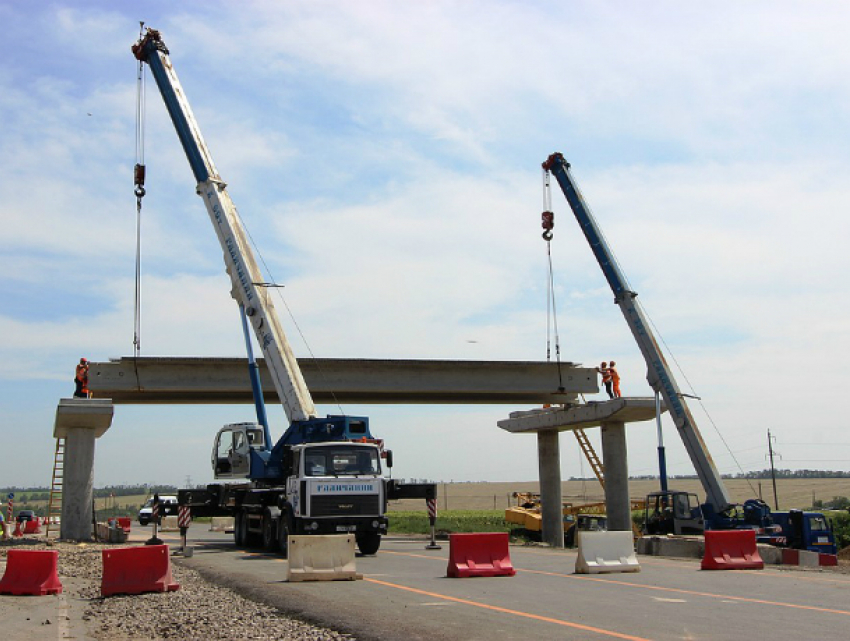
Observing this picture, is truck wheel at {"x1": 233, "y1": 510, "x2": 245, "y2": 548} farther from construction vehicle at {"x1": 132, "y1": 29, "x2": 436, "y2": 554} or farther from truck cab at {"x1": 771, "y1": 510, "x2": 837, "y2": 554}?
truck cab at {"x1": 771, "y1": 510, "x2": 837, "y2": 554}

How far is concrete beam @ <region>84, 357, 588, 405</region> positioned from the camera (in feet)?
113

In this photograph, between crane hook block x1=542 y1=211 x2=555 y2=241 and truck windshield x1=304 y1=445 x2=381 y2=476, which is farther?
crane hook block x1=542 y1=211 x2=555 y2=241

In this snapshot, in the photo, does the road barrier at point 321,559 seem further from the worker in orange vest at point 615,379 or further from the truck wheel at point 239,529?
the worker in orange vest at point 615,379

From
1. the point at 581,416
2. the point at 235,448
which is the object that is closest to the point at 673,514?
the point at 581,416

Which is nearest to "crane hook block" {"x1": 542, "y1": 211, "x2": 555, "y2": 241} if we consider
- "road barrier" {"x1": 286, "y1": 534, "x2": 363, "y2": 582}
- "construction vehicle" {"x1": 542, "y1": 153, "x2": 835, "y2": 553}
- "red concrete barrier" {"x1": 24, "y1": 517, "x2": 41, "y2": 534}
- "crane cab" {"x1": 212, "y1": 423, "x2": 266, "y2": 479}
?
"construction vehicle" {"x1": 542, "y1": 153, "x2": 835, "y2": 553}

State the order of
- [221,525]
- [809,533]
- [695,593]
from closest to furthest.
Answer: [695,593]
[809,533]
[221,525]

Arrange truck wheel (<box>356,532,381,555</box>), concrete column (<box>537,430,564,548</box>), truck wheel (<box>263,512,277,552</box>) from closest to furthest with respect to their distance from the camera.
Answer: truck wheel (<box>356,532,381,555</box>)
truck wheel (<box>263,512,277,552</box>)
concrete column (<box>537,430,564,548</box>)

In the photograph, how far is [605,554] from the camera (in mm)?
17703

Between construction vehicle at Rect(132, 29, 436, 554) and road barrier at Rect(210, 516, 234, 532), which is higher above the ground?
construction vehicle at Rect(132, 29, 436, 554)

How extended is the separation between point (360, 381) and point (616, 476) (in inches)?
416

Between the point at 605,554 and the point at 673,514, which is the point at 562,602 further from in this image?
the point at 673,514

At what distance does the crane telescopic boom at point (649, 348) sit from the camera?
1196 inches

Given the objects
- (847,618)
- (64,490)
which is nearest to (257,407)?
(64,490)

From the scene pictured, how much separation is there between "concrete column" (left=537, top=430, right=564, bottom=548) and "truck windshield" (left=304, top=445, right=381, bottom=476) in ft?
65.0
